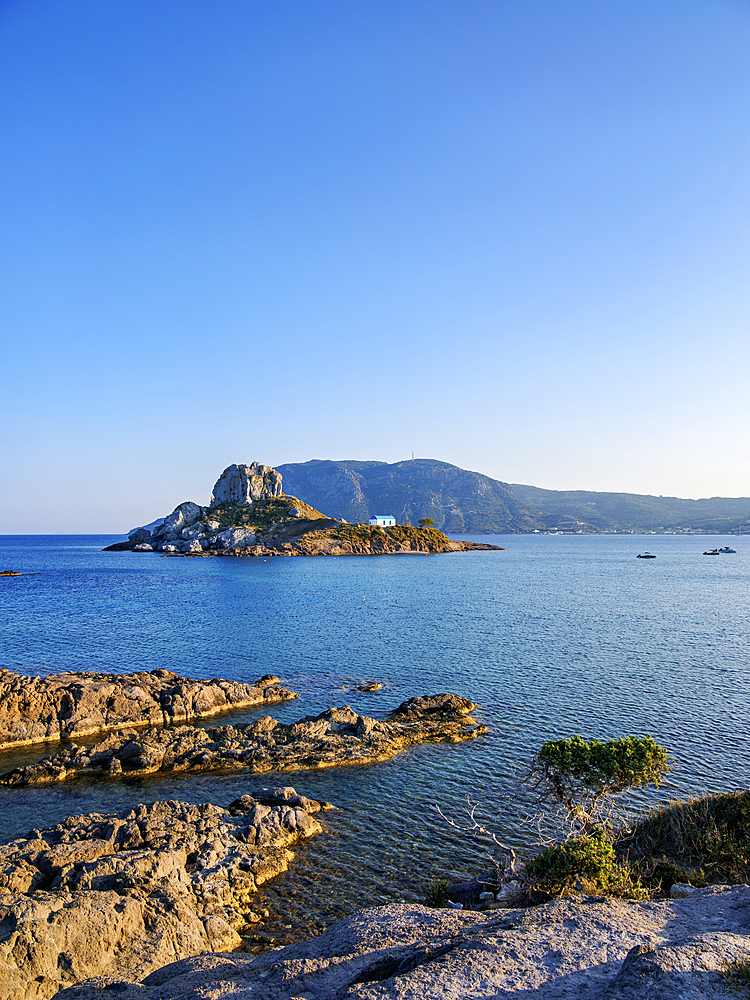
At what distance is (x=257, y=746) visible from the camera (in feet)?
99.8

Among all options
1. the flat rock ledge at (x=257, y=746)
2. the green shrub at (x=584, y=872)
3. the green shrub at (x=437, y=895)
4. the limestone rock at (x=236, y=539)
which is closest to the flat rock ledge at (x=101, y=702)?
the flat rock ledge at (x=257, y=746)

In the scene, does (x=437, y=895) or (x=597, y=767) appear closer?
(x=437, y=895)

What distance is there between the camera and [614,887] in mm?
14703

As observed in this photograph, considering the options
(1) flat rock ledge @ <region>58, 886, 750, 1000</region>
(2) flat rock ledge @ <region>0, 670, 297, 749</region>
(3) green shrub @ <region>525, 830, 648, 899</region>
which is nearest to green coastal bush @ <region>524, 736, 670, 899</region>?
(3) green shrub @ <region>525, 830, 648, 899</region>

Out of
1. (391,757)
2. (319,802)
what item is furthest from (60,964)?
(391,757)

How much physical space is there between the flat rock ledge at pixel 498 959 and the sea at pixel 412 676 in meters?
4.06

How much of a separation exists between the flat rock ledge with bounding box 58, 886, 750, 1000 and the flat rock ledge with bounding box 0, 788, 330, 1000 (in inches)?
49.4

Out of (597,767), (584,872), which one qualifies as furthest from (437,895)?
(597,767)

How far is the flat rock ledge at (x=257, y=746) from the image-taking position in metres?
28.3

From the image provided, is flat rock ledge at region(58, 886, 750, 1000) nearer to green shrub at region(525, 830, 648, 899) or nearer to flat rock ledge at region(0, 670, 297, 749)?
green shrub at region(525, 830, 648, 899)

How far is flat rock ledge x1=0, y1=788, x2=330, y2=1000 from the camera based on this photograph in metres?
13.6

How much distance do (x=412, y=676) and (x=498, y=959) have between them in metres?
34.5

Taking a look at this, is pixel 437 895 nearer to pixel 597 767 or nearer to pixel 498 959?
pixel 597 767

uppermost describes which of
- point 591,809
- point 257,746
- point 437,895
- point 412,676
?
point 591,809
